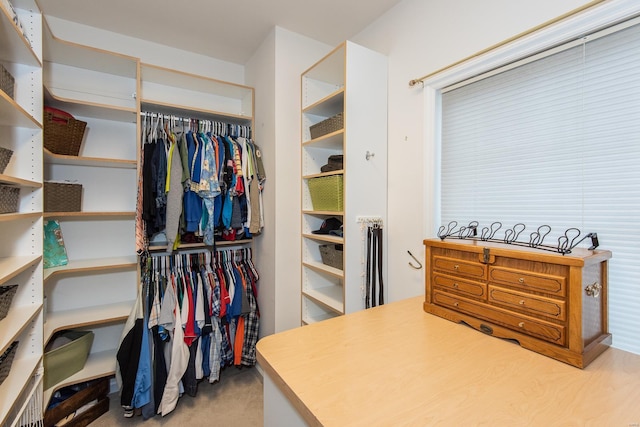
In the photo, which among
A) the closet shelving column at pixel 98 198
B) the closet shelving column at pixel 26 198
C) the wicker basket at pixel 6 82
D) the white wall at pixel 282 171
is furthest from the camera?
the white wall at pixel 282 171

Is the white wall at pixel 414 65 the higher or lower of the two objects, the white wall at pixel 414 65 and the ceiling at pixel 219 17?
the lower

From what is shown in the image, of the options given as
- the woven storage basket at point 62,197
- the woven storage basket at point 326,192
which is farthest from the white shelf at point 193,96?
the woven storage basket at point 326,192

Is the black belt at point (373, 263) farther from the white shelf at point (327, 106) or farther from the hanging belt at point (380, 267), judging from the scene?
the white shelf at point (327, 106)

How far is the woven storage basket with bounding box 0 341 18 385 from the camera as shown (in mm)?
1243

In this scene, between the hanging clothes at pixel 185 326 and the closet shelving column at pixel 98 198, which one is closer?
the hanging clothes at pixel 185 326

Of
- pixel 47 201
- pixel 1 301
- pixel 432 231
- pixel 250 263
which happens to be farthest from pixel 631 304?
pixel 47 201

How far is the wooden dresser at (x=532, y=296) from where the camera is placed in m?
0.89

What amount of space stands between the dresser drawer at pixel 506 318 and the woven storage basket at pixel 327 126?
1.18 m

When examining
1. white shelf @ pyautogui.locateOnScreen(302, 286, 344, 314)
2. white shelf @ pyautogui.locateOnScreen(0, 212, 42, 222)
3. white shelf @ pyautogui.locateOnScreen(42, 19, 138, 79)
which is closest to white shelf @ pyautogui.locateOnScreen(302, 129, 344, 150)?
white shelf @ pyautogui.locateOnScreen(302, 286, 344, 314)

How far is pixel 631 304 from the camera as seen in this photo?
104 centimetres

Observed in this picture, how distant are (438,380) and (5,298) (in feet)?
5.92

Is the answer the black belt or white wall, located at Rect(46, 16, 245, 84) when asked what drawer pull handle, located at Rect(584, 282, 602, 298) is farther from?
white wall, located at Rect(46, 16, 245, 84)

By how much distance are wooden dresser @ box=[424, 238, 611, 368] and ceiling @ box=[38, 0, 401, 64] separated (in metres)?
1.73

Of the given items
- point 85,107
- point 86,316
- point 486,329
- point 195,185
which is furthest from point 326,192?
point 86,316
